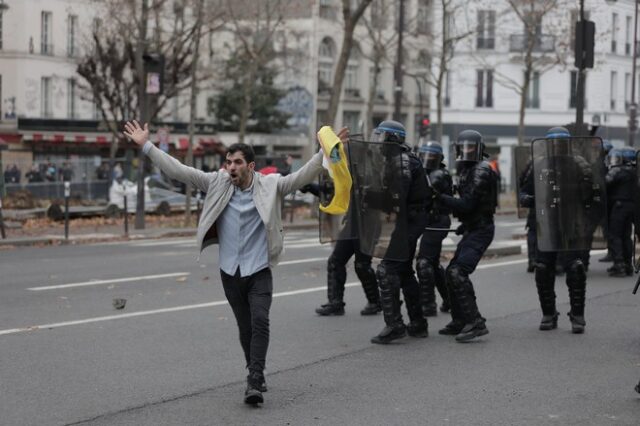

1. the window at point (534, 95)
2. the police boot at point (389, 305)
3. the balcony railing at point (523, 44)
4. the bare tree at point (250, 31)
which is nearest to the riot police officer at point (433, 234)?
the police boot at point (389, 305)

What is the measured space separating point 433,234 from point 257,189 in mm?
4059

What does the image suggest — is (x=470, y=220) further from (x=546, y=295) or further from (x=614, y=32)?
(x=614, y=32)

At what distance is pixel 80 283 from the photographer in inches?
610

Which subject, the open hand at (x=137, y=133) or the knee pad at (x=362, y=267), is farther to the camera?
the knee pad at (x=362, y=267)

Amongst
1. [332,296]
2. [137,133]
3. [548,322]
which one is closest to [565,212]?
[548,322]

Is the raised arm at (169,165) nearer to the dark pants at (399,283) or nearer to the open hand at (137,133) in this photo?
the open hand at (137,133)

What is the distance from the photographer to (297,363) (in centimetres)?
955

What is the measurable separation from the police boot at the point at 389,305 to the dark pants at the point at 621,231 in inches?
296

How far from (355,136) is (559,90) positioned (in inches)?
2208

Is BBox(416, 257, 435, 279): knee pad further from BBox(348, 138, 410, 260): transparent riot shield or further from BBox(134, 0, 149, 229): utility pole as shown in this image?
BBox(134, 0, 149, 229): utility pole

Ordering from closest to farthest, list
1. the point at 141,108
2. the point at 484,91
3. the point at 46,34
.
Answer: the point at 141,108
the point at 46,34
the point at 484,91

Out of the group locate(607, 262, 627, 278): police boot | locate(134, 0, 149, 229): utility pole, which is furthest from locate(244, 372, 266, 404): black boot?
locate(134, 0, 149, 229): utility pole

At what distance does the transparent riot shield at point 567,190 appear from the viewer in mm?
11156

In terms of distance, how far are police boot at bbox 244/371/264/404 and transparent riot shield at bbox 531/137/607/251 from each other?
4229 mm
